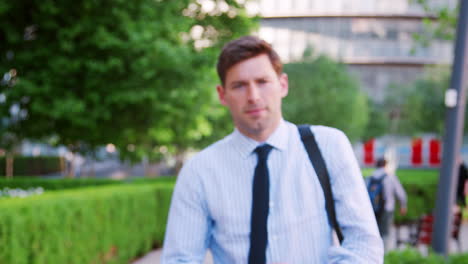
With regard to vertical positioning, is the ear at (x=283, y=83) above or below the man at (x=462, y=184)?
above

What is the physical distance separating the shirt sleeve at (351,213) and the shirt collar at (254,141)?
0.56ft

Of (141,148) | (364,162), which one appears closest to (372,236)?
(141,148)

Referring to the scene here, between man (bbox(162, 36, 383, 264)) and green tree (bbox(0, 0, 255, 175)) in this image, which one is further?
green tree (bbox(0, 0, 255, 175))

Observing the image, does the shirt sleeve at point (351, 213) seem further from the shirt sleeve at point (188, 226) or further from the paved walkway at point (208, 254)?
the paved walkway at point (208, 254)

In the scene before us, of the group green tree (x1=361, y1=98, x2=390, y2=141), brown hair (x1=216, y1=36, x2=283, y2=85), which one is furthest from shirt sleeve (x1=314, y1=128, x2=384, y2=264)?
green tree (x1=361, y1=98, x2=390, y2=141)

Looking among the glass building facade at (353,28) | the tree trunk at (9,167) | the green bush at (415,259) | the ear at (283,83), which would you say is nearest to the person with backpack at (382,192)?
the green bush at (415,259)

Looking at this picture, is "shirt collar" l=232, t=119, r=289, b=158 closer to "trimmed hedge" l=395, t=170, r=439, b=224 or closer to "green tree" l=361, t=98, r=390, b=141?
"trimmed hedge" l=395, t=170, r=439, b=224

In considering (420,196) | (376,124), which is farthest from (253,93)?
(376,124)

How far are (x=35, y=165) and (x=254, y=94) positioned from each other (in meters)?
47.3

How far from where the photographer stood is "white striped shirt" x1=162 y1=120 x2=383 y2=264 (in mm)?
1884

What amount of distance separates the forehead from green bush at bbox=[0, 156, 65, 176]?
4292 cm

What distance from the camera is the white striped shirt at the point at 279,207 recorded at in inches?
74.2

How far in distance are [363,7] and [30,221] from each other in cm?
4613

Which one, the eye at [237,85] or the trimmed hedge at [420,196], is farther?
the trimmed hedge at [420,196]
